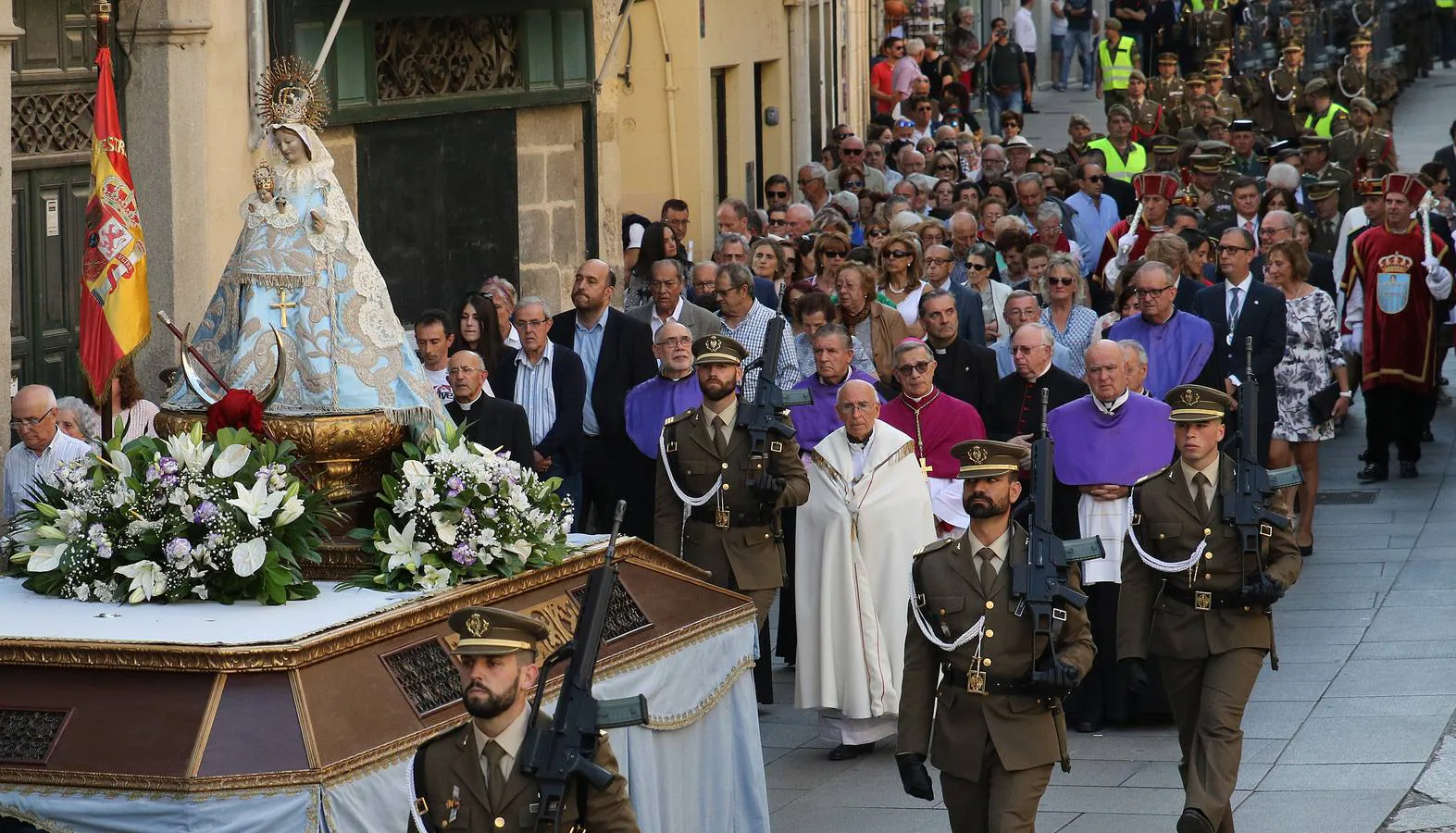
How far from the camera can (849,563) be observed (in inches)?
411

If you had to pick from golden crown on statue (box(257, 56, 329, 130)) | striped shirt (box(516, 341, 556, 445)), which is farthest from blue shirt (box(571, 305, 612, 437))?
golden crown on statue (box(257, 56, 329, 130))

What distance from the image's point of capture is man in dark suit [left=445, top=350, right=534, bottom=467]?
10188 millimetres

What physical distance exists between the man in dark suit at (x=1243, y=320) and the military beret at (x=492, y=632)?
7.51m

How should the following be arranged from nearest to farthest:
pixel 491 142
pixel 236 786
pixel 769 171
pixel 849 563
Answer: pixel 236 786 < pixel 849 563 < pixel 491 142 < pixel 769 171

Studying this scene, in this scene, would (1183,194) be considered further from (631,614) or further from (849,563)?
(631,614)

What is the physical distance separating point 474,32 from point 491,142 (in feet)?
2.44

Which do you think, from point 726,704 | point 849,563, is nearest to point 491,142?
point 849,563

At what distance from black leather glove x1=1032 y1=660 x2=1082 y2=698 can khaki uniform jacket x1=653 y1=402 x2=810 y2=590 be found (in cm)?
262

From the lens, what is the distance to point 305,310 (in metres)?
7.68

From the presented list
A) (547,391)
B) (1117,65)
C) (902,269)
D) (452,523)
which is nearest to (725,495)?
(547,391)

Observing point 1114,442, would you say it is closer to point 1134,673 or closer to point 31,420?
point 1134,673

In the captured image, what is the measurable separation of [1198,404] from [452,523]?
3093 mm

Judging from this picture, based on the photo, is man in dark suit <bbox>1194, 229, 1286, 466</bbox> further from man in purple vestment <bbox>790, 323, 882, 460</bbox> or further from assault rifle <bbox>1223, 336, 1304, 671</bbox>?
assault rifle <bbox>1223, 336, 1304, 671</bbox>

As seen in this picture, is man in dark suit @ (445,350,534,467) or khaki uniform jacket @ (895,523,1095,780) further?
man in dark suit @ (445,350,534,467)
